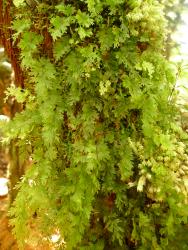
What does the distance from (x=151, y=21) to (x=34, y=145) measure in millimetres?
1178

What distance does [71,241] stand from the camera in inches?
95.7

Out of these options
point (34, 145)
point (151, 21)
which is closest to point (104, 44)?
point (151, 21)

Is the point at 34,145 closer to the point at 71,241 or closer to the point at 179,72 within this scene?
the point at 71,241

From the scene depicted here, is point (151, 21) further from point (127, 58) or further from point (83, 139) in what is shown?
point (83, 139)

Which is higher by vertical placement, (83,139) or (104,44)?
(104,44)

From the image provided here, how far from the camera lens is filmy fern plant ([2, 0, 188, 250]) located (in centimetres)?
223

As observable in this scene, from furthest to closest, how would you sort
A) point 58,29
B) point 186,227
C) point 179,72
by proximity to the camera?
point 186,227 < point 179,72 < point 58,29

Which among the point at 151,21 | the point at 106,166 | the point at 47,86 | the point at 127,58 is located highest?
the point at 151,21

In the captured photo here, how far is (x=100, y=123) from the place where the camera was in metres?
2.43

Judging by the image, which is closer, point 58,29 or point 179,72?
point 58,29

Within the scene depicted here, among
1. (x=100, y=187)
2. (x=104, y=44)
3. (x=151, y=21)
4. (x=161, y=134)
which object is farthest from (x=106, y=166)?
(x=151, y=21)

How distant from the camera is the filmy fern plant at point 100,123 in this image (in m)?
2.23

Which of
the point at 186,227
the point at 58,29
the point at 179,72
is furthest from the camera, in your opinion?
the point at 186,227

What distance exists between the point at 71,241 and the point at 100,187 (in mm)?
423
